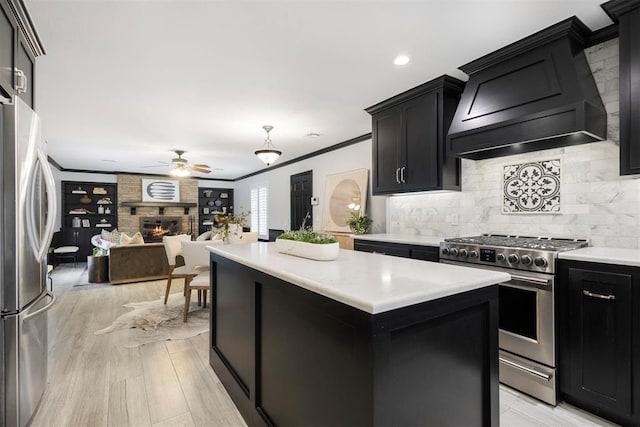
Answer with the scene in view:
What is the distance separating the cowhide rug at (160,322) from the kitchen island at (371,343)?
1.89 meters

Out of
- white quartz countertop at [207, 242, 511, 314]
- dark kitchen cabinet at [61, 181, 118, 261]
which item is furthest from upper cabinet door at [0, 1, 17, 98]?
dark kitchen cabinet at [61, 181, 118, 261]

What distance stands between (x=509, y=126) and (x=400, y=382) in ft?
7.45

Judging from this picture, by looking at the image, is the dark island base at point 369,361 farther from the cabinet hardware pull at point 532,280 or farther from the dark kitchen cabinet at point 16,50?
the dark kitchen cabinet at point 16,50

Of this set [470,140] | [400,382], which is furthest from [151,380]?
[470,140]

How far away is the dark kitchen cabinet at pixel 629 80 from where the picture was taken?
6.70ft

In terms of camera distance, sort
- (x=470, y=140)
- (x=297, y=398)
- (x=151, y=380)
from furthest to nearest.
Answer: (x=470, y=140) < (x=151, y=380) < (x=297, y=398)

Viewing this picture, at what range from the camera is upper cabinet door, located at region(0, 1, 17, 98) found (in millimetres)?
1731

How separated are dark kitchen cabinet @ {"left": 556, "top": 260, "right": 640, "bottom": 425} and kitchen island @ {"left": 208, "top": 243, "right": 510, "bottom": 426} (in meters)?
1.08

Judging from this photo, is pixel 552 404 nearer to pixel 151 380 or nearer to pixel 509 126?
pixel 509 126

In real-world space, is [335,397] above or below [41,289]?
below

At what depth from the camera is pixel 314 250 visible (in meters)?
1.80

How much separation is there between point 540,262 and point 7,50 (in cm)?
357

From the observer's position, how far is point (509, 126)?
8.30 feet

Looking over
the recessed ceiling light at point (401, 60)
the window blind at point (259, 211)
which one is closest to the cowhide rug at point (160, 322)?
the recessed ceiling light at point (401, 60)
